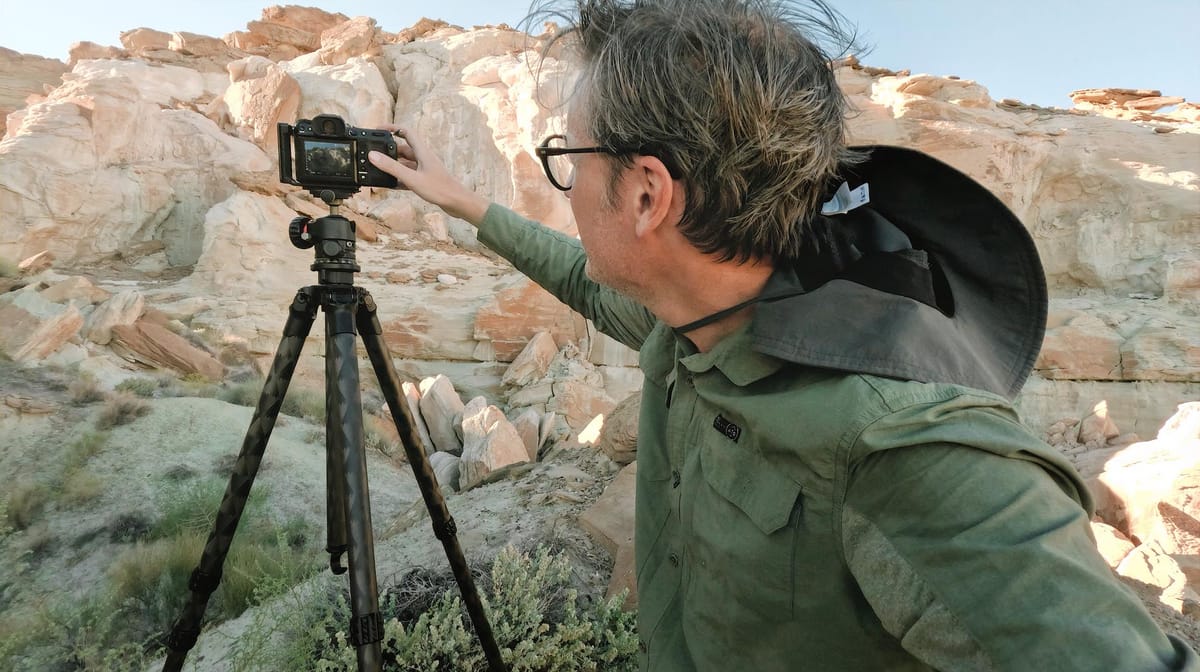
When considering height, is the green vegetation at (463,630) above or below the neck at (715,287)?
below

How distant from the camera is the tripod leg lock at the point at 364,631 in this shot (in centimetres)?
129

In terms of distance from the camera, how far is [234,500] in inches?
60.7

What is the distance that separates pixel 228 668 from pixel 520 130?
52.6 ft

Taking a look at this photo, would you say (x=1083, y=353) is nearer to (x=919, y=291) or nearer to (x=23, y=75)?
(x=919, y=291)

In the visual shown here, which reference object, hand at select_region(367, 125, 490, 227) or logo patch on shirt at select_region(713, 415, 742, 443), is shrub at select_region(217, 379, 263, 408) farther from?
logo patch on shirt at select_region(713, 415, 742, 443)

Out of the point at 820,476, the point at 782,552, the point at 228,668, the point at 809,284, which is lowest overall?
the point at 228,668

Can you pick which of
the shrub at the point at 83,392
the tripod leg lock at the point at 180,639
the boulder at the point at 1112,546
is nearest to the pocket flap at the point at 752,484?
the tripod leg lock at the point at 180,639

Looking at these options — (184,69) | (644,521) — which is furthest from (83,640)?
(184,69)

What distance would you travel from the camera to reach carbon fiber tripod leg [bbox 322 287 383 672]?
130 cm

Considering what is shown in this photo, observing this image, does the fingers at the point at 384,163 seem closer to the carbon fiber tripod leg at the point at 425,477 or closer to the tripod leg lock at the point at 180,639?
the carbon fiber tripod leg at the point at 425,477

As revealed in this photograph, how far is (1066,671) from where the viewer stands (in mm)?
542

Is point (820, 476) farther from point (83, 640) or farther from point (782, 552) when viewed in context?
point (83, 640)

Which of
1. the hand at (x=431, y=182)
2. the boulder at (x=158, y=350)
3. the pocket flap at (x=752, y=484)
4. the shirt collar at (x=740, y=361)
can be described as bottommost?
the boulder at (x=158, y=350)

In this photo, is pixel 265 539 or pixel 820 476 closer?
pixel 820 476
